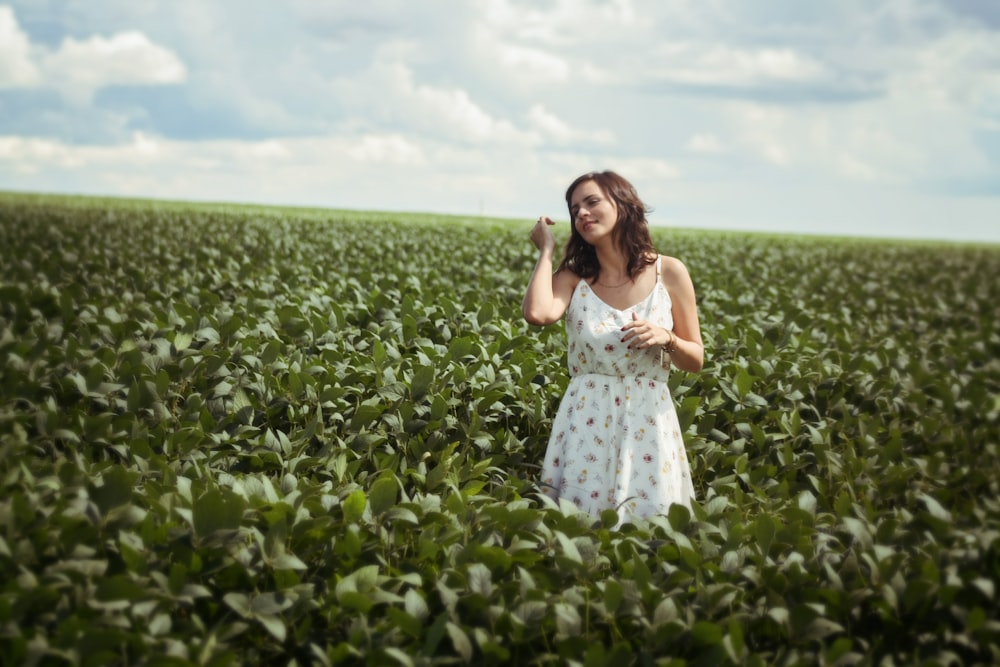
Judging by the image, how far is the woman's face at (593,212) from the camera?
4.04 m

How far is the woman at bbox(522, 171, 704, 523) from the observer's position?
405cm

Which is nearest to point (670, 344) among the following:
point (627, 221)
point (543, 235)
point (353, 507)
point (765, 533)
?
point (627, 221)

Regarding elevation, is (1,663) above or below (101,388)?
below

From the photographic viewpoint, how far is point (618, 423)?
4.09 meters

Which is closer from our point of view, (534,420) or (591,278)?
(591,278)

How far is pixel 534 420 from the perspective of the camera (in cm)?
515

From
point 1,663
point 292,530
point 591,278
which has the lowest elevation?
point 1,663

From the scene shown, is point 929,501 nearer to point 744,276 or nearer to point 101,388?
point 101,388

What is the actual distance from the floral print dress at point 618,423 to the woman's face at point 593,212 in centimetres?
33

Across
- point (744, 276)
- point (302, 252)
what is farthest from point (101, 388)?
point (744, 276)

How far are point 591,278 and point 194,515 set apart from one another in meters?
2.27

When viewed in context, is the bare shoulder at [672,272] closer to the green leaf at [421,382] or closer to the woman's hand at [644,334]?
the woman's hand at [644,334]

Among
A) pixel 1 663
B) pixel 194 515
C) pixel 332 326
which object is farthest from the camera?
pixel 332 326

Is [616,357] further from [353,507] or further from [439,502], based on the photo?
[353,507]
